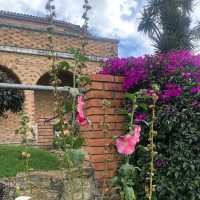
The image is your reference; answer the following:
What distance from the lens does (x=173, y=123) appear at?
3.33 metres

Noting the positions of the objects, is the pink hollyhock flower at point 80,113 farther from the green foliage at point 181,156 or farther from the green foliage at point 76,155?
the green foliage at point 181,156

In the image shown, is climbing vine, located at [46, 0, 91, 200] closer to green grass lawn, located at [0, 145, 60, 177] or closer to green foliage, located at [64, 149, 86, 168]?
green foliage, located at [64, 149, 86, 168]

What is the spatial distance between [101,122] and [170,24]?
16.3 meters

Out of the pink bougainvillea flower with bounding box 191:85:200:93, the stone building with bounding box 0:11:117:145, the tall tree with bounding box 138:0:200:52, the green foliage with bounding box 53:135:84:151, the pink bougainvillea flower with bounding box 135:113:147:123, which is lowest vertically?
the green foliage with bounding box 53:135:84:151

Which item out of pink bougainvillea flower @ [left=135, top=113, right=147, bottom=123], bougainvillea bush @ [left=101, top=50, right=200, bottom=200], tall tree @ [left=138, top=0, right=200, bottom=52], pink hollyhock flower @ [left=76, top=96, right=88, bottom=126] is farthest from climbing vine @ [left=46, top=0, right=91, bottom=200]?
tall tree @ [left=138, top=0, right=200, bottom=52]

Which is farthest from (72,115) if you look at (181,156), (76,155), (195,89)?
(195,89)

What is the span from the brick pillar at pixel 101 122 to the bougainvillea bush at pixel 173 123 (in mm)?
135

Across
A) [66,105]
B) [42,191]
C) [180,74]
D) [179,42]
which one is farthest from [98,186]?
[179,42]

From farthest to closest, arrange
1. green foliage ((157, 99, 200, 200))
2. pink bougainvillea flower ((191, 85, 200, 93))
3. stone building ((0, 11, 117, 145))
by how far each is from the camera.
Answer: stone building ((0, 11, 117, 145))
pink bougainvillea flower ((191, 85, 200, 93))
green foliage ((157, 99, 200, 200))

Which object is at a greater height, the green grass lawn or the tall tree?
the tall tree

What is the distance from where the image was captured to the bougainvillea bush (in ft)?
10.8

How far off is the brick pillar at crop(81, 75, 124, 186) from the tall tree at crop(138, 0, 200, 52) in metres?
14.6

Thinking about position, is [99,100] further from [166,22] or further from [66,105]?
[166,22]

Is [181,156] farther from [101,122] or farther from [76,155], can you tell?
[76,155]
